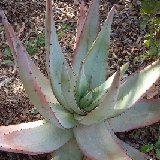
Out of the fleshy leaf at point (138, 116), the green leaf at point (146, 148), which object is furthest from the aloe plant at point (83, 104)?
the green leaf at point (146, 148)

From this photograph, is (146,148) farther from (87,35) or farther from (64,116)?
(87,35)

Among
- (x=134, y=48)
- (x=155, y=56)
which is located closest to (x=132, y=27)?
(x=134, y=48)

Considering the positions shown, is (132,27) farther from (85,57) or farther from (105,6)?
(85,57)

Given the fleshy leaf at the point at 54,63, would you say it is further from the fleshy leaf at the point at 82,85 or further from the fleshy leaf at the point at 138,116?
the fleshy leaf at the point at 138,116

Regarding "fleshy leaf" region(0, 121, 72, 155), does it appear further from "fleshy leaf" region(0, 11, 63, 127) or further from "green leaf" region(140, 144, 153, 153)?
"green leaf" region(140, 144, 153, 153)

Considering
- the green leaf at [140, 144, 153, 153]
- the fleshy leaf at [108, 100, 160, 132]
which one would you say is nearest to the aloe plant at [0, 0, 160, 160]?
the fleshy leaf at [108, 100, 160, 132]

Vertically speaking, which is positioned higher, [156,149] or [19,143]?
[19,143]
